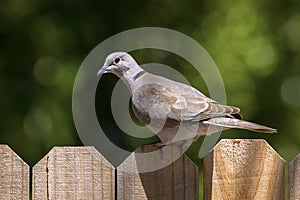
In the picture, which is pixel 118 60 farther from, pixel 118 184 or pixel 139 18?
pixel 118 184

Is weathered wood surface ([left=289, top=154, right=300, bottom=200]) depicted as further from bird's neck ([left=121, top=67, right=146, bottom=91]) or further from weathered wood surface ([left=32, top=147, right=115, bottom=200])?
bird's neck ([left=121, top=67, right=146, bottom=91])

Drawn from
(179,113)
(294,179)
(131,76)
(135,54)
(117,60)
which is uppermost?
(135,54)

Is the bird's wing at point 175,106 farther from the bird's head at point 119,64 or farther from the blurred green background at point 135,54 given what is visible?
the blurred green background at point 135,54

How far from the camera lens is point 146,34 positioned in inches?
268

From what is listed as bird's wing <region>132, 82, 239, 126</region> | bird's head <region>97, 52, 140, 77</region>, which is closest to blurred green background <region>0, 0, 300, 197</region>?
bird's head <region>97, 52, 140, 77</region>

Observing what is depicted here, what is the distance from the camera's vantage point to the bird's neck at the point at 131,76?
5.17m

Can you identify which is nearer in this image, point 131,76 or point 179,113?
point 179,113

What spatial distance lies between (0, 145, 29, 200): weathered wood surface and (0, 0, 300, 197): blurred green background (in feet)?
11.1

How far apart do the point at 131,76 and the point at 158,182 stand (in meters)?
2.16

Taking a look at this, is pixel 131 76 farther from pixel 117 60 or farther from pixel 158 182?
pixel 158 182

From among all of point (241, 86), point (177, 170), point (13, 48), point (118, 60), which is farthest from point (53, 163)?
point (13, 48)

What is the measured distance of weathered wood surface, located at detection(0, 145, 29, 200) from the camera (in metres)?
3.10

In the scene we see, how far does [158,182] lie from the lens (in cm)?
314

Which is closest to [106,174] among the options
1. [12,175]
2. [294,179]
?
[12,175]
